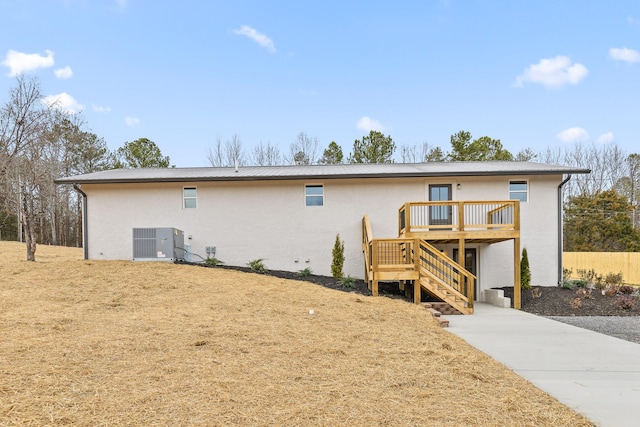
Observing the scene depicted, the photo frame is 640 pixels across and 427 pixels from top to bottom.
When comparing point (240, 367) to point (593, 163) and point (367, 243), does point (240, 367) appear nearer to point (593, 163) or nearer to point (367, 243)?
point (367, 243)

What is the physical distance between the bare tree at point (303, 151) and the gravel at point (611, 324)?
23278 millimetres

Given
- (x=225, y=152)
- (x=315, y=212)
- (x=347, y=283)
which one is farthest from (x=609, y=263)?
(x=225, y=152)

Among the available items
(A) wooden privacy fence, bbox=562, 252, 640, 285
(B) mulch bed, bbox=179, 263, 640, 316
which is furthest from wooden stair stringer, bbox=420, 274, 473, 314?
(A) wooden privacy fence, bbox=562, 252, 640, 285

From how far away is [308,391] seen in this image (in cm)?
378

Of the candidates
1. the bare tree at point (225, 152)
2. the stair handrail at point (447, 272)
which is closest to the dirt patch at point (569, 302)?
the stair handrail at point (447, 272)

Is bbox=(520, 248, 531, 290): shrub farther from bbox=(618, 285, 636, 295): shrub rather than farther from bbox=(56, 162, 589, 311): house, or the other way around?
bbox=(618, 285, 636, 295): shrub

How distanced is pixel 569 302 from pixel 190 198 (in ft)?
40.7

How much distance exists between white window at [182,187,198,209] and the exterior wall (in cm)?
15

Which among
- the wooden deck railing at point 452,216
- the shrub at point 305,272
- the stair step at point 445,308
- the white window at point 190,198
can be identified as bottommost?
the stair step at point 445,308

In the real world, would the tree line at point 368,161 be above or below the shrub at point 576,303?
above

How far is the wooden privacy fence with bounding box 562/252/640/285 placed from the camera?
1998 cm

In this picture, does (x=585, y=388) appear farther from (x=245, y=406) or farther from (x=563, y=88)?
(x=563, y=88)

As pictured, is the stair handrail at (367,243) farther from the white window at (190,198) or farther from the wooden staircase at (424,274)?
the white window at (190,198)

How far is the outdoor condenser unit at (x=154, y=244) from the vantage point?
12672 millimetres
